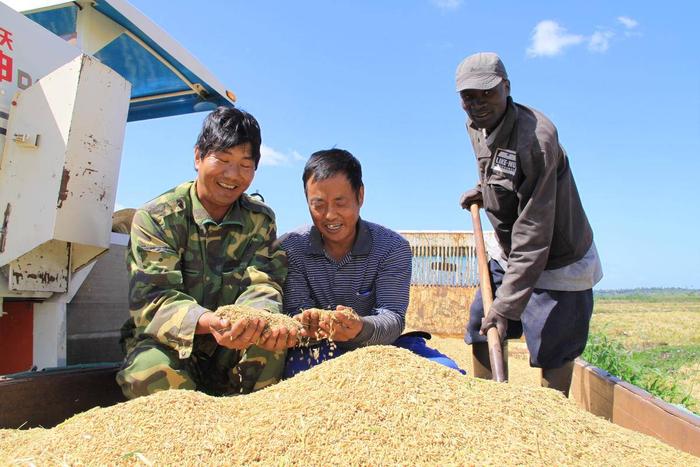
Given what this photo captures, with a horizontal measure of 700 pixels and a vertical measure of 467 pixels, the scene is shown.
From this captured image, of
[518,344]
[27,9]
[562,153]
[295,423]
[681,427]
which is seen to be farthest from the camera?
[518,344]

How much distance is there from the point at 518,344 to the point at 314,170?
4709 mm

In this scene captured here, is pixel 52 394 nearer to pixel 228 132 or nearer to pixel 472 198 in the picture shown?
pixel 228 132

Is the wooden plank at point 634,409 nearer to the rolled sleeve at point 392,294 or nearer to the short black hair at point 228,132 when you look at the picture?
the rolled sleeve at point 392,294

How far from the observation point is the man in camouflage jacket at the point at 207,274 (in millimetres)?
2117

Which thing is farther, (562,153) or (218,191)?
(562,153)

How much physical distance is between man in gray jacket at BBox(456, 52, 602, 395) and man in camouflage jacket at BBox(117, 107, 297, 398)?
1028mm

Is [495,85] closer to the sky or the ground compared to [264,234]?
closer to the sky

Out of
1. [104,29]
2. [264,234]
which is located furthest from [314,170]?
[104,29]

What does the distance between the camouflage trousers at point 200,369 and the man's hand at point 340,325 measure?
1.05 ft

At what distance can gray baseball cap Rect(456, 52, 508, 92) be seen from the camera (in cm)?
245

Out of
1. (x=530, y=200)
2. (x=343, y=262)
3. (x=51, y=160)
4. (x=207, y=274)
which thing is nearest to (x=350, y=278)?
(x=343, y=262)

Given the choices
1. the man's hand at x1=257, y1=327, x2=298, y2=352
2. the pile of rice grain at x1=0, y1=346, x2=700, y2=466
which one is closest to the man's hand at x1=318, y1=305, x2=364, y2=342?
the man's hand at x1=257, y1=327, x2=298, y2=352

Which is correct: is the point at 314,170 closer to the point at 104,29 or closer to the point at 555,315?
the point at 555,315

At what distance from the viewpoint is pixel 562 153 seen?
2.57m
